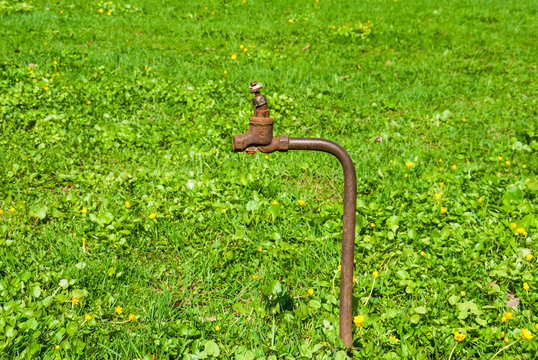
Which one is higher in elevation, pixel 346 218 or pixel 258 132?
pixel 258 132

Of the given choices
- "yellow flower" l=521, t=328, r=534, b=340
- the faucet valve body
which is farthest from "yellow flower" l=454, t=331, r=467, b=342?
the faucet valve body

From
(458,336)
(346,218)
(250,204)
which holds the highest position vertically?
(346,218)

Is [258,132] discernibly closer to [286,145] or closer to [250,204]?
[286,145]

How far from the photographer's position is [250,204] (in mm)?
3506

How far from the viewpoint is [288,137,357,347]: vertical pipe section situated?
1.98 meters

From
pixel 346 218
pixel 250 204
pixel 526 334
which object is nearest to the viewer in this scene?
pixel 346 218

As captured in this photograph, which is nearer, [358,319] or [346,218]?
[346,218]

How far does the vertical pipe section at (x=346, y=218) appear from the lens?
77.8 inches

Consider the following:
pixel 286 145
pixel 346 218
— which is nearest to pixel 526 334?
pixel 346 218

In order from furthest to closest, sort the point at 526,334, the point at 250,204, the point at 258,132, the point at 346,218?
the point at 250,204 < the point at 526,334 < the point at 346,218 < the point at 258,132

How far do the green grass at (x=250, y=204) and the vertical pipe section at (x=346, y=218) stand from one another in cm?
16

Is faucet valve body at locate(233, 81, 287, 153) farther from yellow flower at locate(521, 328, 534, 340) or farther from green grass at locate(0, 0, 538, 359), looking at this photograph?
yellow flower at locate(521, 328, 534, 340)

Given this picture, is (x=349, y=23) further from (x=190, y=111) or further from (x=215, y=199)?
(x=215, y=199)

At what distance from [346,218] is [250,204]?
1528 mm
